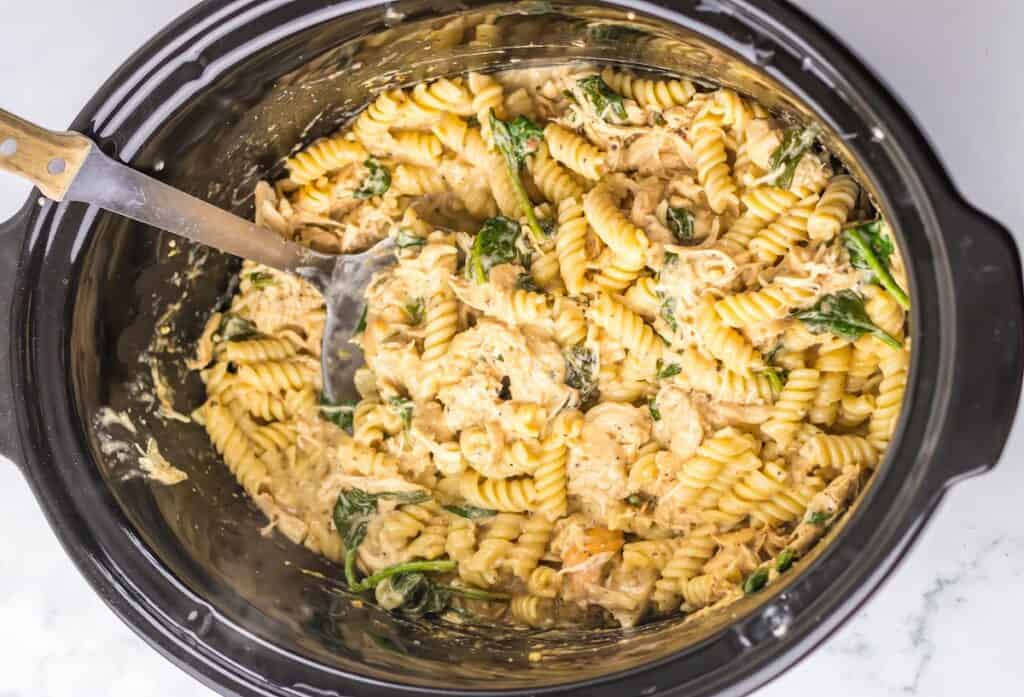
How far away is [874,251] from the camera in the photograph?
2611mm

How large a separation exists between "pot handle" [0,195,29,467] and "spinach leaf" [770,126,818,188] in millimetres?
1905

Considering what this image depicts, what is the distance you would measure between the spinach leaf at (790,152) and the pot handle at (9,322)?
1905mm

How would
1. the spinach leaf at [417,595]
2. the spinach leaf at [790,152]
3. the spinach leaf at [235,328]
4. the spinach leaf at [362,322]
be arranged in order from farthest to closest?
1. the spinach leaf at [235,328]
2. the spinach leaf at [362,322]
3. the spinach leaf at [417,595]
4. the spinach leaf at [790,152]

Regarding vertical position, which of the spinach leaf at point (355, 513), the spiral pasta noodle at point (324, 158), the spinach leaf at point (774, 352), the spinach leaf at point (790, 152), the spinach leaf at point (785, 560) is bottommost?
the spinach leaf at point (785, 560)

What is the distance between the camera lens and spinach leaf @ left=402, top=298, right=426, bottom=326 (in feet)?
10.4

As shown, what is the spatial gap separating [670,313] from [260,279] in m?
1.27

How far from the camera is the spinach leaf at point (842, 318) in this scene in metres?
2.63

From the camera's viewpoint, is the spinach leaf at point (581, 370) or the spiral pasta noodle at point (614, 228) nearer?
the spiral pasta noodle at point (614, 228)

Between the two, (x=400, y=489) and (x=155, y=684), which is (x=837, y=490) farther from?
(x=155, y=684)

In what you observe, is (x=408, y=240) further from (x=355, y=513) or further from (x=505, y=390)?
(x=355, y=513)

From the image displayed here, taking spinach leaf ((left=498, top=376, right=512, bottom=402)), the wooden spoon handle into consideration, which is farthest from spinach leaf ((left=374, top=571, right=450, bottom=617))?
the wooden spoon handle

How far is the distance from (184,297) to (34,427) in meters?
0.63

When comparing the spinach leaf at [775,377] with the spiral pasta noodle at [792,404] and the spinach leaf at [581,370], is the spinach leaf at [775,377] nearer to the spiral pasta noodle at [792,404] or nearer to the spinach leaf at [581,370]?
the spiral pasta noodle at [792,404]

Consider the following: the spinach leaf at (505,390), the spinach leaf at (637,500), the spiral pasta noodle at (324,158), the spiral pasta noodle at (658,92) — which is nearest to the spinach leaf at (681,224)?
the spiral pasta noodle at (658,92)
